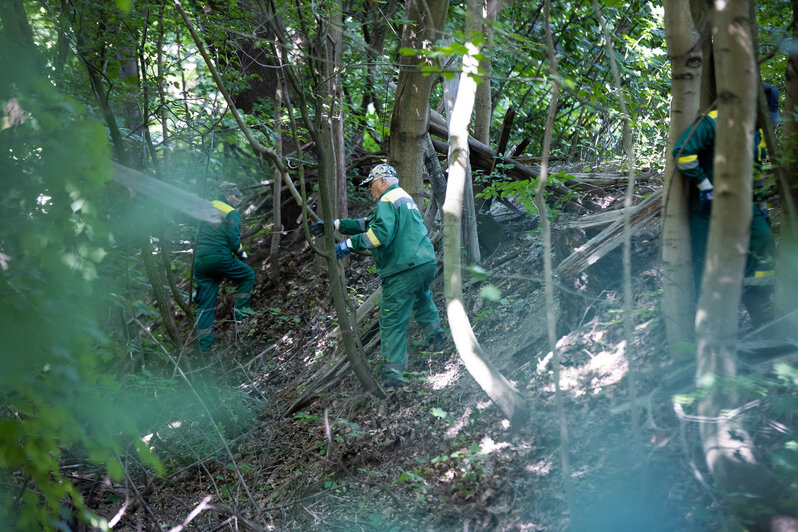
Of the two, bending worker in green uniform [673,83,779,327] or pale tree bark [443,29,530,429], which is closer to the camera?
bending worker in green uniform [673,83,779,327]

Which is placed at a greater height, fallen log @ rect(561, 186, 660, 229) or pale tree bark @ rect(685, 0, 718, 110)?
pale tree bark @ rect(685, 0, 718, 110)

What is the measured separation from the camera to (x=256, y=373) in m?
6.54

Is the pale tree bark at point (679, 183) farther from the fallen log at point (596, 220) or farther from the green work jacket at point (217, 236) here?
the green work jacket at point (217, 236)

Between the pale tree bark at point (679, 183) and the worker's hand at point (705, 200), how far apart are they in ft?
0.59

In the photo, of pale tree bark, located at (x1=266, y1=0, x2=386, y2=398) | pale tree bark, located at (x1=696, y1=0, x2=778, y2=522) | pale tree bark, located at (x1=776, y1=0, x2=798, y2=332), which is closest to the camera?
pale tree bark, located at (x1=696, y1=0, x2=778, y2=522)

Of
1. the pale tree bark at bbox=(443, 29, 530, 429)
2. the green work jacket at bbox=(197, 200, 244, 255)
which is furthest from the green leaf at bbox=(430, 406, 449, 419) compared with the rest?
the green work jacket at bbox=(197, 200, 244, 255)

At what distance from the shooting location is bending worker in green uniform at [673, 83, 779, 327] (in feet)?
10.1

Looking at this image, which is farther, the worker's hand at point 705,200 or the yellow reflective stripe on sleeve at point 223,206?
the yellow reflective stripe on sleeve at point 223,206

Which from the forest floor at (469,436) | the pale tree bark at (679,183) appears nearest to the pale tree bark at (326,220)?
the forest floor at (469,436)

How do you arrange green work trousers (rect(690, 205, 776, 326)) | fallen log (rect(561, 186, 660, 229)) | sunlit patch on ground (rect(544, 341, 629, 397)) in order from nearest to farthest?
green work trousers (rect(690, 205, 776, 326)) < sunlit patch on ground (rect(544, 341, 629, 397)) < fallen log (rect(561, 186, 660, 229))

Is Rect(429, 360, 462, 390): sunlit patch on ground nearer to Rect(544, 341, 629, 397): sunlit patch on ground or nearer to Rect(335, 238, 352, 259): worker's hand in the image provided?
Rect(544, 341, 629, 397): sunlit patch on ground

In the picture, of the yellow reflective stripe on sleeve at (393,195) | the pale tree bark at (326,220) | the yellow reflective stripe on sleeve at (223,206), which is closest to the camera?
the pale tree bark at (326,220)

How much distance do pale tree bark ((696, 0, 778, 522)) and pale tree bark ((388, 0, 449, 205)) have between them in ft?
9.79

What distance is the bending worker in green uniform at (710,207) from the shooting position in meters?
3.07
